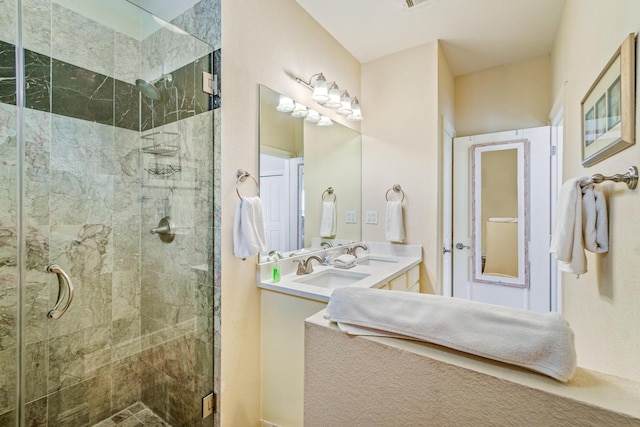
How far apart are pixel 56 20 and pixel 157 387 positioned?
7.19 feet

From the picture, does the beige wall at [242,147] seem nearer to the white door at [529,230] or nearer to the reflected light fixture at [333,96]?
the reflected light fixture at [333,96]

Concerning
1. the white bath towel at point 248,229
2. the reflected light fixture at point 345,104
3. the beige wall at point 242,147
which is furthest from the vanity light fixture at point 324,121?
the white bath towel at point 248,229

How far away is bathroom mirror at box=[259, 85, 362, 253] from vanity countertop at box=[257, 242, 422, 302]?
154mm

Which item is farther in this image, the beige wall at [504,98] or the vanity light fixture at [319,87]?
the beige wall at [504,98]

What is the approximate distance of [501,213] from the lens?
2.66 m

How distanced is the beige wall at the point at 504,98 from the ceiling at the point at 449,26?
0.14 m

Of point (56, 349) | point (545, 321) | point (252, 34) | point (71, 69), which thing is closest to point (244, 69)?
point (252, 34)

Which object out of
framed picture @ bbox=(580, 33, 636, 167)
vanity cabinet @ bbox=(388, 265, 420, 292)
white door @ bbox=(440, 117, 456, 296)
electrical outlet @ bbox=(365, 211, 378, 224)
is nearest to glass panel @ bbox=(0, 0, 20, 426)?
vanity cabinet @ bbox=(388, 265, 420, 292)

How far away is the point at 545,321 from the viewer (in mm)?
635

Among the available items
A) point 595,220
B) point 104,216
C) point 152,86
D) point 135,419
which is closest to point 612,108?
point 595,220

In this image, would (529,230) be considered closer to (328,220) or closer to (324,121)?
(328,220)

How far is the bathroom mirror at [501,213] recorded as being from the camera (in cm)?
255

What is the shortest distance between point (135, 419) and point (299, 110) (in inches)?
88.4

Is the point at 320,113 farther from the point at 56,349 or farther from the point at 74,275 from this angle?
the point at 56,349
